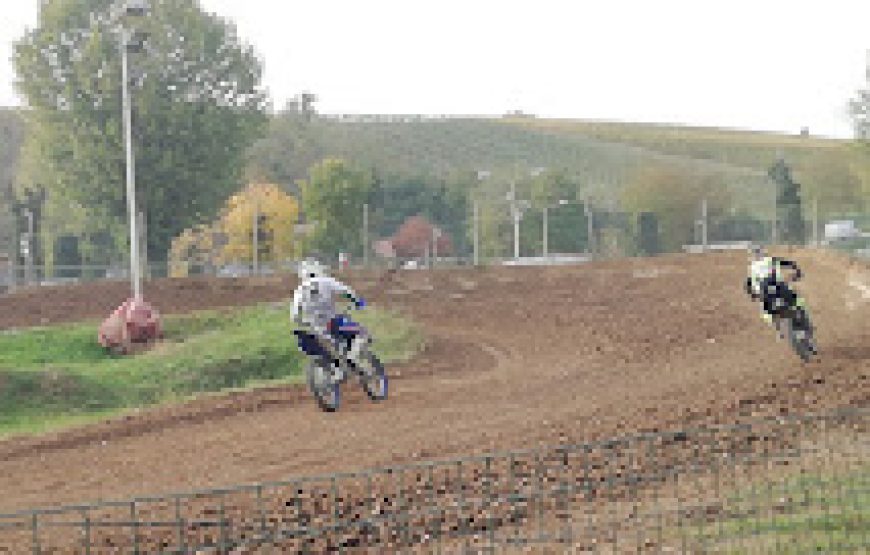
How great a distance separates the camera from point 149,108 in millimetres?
52156

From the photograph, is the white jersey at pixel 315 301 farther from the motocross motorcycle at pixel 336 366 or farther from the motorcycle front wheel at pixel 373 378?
the motorcycle front wheel at pixel 373 378

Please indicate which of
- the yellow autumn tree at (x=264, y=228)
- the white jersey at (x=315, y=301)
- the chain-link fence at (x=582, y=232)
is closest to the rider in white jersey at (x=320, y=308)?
the white jersey at (x=315, y=301)

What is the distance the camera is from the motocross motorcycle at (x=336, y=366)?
17.8m

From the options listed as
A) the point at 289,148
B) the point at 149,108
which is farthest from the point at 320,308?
the point at 289,148

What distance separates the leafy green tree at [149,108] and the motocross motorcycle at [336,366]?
1396 inches

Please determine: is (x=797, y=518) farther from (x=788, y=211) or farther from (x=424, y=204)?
(x=424, y=204)

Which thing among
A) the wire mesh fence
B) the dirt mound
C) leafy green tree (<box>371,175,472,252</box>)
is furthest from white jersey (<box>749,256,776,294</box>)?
leafy green tree (<box>371,175,472,252</box>)

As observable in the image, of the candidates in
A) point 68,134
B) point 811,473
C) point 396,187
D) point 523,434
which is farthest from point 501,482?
point 396,187

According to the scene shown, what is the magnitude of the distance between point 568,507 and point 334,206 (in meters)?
60.2

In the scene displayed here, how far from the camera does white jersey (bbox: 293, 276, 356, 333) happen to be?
1817 centimetres

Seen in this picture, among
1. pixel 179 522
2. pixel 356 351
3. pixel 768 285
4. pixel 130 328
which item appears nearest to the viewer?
pixel 179 522

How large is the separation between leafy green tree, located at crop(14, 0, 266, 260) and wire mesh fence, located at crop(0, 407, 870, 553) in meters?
42.1

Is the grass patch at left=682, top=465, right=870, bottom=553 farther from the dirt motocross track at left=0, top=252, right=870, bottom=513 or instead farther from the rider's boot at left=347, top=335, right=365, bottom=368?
the rider's boot at left=347, top=335, right=365, bottom=368

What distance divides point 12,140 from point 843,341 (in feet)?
313
